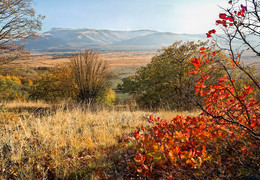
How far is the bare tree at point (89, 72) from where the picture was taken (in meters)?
10.8

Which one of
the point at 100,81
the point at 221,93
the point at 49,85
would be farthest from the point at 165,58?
the point at 49,85

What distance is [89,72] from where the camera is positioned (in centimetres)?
1099

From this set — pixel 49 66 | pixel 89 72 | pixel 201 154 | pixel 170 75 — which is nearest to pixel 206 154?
pixel 201 154

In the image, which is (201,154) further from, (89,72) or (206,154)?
(89,72)

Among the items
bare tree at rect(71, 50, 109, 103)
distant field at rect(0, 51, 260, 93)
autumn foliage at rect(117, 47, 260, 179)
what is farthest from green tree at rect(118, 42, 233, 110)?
autumn foliage at rect(117, 47, 260, 179)

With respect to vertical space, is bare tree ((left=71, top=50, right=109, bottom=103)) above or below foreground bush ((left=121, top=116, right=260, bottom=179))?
above

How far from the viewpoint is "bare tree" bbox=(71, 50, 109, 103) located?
10.8 meters

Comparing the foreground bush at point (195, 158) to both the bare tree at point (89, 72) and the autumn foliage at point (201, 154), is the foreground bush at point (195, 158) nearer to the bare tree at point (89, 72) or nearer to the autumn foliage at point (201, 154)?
the autumn foliage at point (201, 154)

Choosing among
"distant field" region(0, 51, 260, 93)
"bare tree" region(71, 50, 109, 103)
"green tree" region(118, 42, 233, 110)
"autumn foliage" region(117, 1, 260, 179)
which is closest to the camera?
"autumn foliage" region(117, 1, 260, 179)

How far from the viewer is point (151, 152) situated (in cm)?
289

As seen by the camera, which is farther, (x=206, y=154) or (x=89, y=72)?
(x=89, y=72)

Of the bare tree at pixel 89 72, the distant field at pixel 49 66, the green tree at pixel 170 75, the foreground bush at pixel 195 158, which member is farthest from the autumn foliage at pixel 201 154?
the green tree at pixel 170 75

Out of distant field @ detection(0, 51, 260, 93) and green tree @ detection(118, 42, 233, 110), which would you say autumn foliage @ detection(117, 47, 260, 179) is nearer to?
distant field @ detection(0, 51, 260, 93)

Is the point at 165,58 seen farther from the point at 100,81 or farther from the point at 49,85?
the point at 49,85
